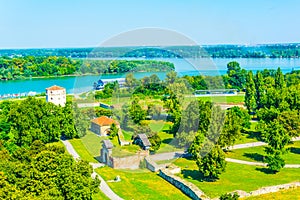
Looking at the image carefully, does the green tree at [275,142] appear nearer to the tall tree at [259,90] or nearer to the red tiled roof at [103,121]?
the red tiled roof at [103,121]

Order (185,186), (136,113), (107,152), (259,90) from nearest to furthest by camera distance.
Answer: (185,186) → (107,152) → (136,113) → (259,90)

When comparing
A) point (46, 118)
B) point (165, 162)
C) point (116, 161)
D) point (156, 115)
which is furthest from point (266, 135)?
point (46, 118)

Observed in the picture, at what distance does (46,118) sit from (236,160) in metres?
10.6

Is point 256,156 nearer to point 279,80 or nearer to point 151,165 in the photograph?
point 151,165

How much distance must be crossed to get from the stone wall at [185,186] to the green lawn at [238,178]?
0.43 meters

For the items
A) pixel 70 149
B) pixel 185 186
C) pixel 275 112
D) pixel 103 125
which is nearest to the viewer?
pixel 185 186

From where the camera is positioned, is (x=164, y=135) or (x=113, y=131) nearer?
(x=113, y=131)

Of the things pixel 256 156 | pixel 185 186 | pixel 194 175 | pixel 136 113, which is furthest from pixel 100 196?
pixel 136 113

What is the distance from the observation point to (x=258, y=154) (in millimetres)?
18484

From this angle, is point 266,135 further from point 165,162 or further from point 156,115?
point 156,115

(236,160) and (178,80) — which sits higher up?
(178,80)

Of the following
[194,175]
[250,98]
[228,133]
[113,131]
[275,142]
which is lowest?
[194,175]

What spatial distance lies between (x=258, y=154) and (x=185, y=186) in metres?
6.21

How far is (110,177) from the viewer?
15.3 m
